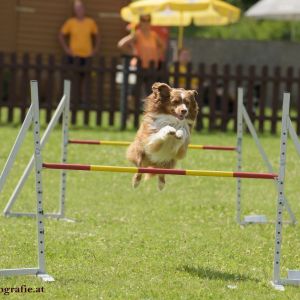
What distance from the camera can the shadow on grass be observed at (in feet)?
23.2

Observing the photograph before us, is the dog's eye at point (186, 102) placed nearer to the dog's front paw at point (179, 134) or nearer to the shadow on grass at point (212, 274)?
the dog's front paw at point (179, 134)

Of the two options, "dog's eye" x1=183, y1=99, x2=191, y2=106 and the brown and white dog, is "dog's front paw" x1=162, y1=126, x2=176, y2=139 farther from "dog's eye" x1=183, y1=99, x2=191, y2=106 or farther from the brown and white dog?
"dog's eye" x1=183, y1=99, x2=191, y2=106

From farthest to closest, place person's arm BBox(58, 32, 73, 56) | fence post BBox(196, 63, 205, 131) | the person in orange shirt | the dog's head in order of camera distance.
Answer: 1. person's arm BBox(58, 32, 73, 56)
2. the person in orange shirt
3. fence post BBox(196, 63, 205, 131)
4. the dog's head

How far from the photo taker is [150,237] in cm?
881

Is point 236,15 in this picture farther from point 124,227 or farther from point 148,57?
point 124,227

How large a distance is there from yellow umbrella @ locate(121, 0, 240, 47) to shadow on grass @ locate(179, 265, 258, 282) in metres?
11.7

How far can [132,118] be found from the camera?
18109mm

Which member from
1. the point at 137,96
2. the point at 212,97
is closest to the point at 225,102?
the point at 212,97

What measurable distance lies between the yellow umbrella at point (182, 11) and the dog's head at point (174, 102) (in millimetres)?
10248

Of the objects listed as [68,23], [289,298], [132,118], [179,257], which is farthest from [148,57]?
[289,298]

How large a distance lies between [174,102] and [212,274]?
70.7 inches

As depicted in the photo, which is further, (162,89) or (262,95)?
(262,95)

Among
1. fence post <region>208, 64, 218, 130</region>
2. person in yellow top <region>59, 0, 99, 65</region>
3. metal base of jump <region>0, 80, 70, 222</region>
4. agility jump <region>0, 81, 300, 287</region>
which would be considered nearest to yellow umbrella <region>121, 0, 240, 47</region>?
person in yellow top <region>59, 0, 99, 65</region>

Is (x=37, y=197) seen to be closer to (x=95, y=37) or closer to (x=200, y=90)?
(x=200, y=90)
